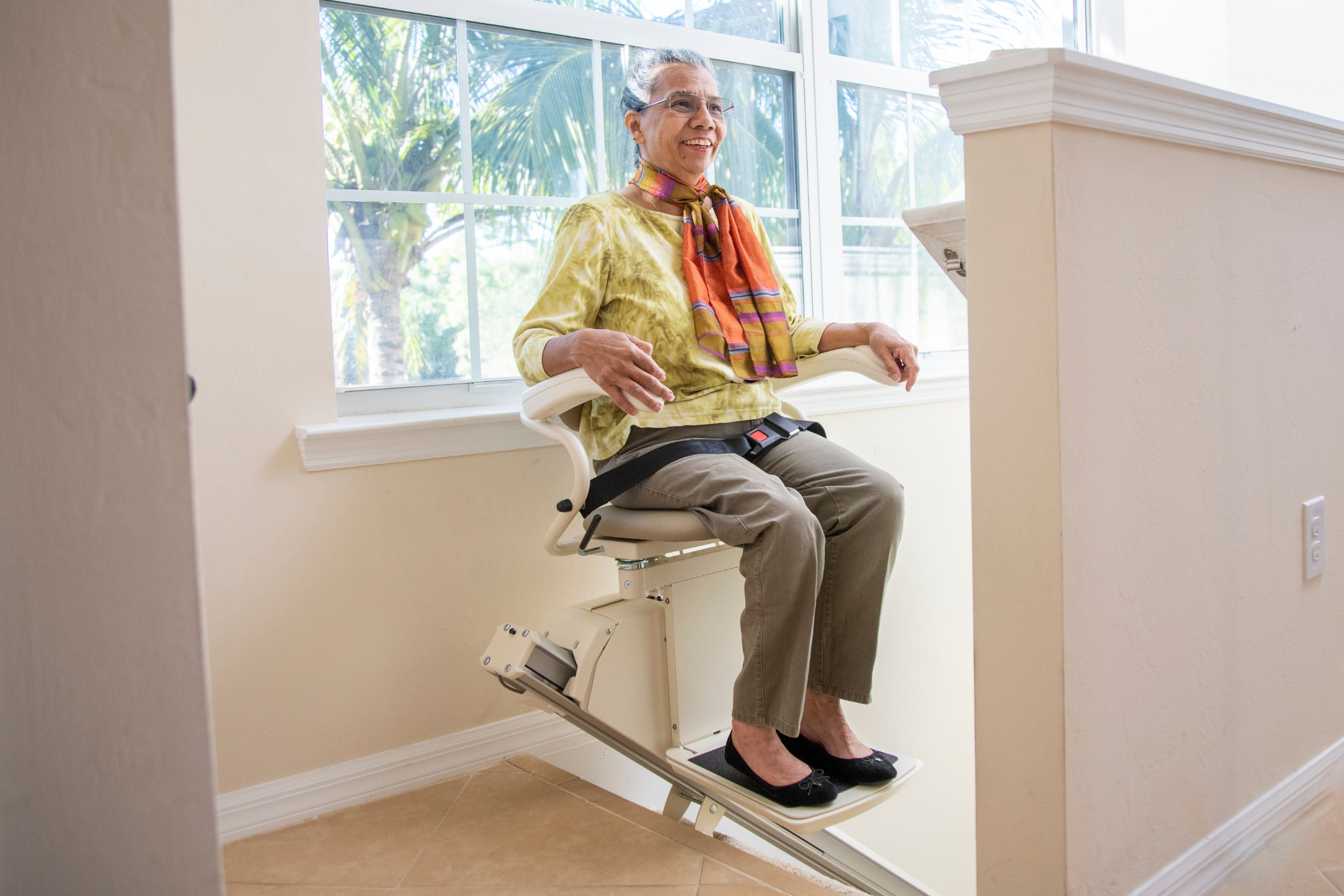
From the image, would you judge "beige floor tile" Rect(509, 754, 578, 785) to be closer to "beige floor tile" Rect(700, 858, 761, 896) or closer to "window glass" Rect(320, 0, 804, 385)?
"beige floor tile" Rect(700, 858, 761, 896)

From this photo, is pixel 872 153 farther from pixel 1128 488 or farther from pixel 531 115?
pixel 1128 488

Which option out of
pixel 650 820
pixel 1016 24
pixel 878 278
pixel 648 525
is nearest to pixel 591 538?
pixel 648 525

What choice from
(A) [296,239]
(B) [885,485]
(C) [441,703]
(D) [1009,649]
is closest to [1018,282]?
(D) [1009,649]

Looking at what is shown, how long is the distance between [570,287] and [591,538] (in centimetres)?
47

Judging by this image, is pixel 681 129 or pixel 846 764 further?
pixel 681 129

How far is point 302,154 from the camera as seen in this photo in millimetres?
1756

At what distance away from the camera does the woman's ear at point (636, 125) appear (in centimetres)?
196

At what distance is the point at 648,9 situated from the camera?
7.73ft

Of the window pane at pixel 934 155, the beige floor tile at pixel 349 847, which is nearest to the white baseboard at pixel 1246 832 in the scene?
the beige floor tile at pixel 349 847

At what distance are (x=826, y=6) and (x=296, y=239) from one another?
168cm

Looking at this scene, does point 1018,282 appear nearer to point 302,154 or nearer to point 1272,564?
point 1272,564

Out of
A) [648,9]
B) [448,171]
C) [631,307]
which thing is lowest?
[631,307]

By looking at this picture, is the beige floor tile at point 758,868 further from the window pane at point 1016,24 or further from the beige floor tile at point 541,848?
the window pane at point 1016,24

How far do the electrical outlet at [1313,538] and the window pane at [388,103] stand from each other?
1.76 m
